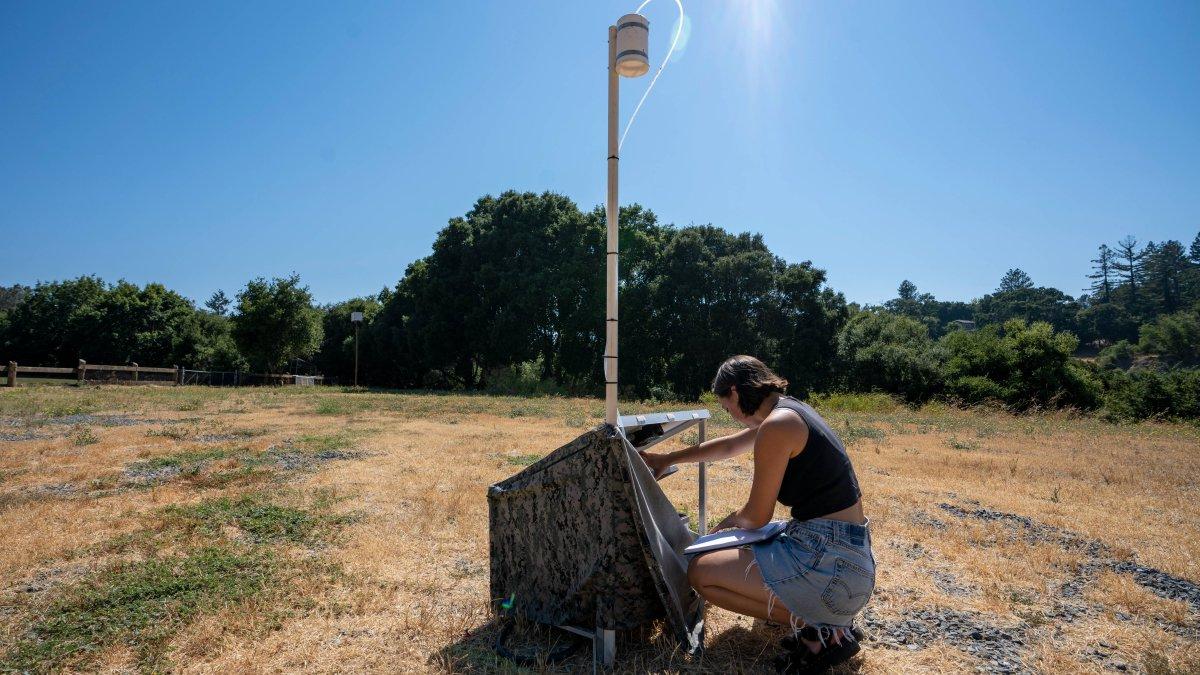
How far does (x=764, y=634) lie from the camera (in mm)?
3043

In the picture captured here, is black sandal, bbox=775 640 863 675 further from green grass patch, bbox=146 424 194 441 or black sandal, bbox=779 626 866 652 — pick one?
green grass patch, bbox=146 424 194 441

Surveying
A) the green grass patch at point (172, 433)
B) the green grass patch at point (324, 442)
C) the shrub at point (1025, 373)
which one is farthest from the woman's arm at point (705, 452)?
the shrub at point (1025, 373)

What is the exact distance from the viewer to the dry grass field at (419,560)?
2.83m

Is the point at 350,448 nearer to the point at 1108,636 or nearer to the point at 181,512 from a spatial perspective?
the point at 181,512

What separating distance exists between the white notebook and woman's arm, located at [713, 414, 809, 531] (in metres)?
0.09

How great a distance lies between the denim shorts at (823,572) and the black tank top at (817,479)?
0.07 meters

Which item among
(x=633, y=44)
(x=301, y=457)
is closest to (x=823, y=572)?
(x=633, y=44)

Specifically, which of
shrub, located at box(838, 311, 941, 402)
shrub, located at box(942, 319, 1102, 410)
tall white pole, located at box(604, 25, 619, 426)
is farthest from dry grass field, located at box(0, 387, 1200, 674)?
shrub, located at box(838, 311, 941, 402)

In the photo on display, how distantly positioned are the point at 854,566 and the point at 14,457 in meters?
9.96

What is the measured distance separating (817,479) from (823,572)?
0.39m

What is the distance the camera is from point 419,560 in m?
4.20

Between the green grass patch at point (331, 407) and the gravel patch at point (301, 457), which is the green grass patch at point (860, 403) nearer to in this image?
the green grass patch at point (331, 407)

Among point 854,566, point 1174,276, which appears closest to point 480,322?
point 854,566

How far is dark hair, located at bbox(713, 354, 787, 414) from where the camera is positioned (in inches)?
110
